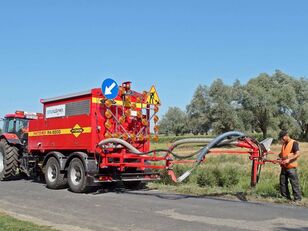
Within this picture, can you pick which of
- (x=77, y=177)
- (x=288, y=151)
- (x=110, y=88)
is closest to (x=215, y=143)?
(x=288, y=151)

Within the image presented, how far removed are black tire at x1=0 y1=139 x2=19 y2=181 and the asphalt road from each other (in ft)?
13.3

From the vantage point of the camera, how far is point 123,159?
1345 cm

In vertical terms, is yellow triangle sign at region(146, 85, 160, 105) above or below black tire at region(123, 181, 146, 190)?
above

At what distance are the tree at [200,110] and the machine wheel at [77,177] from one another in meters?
68.2

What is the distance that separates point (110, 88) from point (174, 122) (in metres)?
133

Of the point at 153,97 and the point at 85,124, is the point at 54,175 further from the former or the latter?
the point at 153,97

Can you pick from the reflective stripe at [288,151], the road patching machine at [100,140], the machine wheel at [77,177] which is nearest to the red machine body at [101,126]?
the road patching machine at [100,140]

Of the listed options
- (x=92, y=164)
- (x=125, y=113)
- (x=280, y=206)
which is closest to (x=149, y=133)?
(x=125, y=113)

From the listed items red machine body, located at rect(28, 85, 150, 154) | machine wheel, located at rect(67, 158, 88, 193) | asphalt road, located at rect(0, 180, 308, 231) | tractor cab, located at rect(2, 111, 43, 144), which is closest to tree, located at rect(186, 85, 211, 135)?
tractor cab, located at rect(2, 111, 43, 144)

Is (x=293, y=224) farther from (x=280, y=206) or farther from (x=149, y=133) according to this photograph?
(x=149, y=133)

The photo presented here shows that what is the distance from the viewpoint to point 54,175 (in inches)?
589

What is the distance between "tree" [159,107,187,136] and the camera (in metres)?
141

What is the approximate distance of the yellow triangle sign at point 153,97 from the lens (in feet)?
48.1

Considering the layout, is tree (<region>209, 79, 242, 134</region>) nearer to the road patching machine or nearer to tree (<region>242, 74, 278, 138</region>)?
tree (<region>242, 74, 278, 138</region>)
